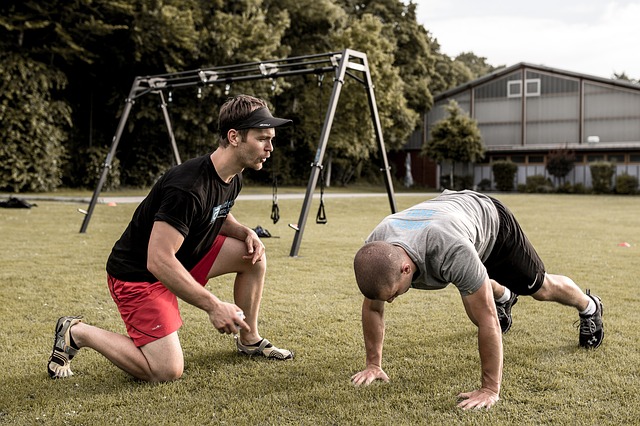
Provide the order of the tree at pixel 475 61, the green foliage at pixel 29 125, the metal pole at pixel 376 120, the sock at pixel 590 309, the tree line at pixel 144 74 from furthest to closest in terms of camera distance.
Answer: the tree at pixel 475 61 → the tree line at pixel 144 74 → the green foliage at pixel 29 125 → the metal pole at pixel 376 120 → the sock at pixel 590 309

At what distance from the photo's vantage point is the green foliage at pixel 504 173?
40906mm

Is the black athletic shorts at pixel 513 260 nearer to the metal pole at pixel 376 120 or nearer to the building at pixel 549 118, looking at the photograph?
the metal pole at pixel 376 120

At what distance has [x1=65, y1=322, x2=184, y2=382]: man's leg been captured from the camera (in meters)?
3.83

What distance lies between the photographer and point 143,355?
152 inches

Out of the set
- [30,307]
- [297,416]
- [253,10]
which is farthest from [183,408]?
[253,10]

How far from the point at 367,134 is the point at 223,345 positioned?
105ft

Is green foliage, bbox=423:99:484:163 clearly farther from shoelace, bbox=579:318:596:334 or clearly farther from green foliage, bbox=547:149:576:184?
shoelace, bbox=579:318:596:334

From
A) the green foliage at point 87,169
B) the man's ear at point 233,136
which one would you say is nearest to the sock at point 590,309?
the man's ear at point 233,136

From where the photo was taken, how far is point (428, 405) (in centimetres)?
352

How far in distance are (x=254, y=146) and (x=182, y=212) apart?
0.61m

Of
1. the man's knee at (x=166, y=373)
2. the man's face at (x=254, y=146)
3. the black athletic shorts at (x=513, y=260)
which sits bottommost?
the man's knee at (x=166, y=373)

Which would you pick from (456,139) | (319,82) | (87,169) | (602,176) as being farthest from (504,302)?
(602,176)

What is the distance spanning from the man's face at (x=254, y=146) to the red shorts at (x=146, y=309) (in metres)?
0.93

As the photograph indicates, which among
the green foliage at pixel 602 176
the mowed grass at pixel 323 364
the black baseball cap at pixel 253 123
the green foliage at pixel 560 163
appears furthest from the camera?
the green foliage at pixel 560 163
